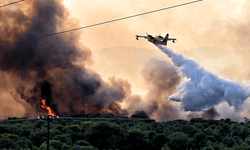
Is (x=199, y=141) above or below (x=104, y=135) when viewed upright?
below

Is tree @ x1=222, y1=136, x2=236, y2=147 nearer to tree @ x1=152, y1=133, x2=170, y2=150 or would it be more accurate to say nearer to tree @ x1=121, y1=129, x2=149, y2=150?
tree @ x1=152, y1=133, x2=170, y2=150

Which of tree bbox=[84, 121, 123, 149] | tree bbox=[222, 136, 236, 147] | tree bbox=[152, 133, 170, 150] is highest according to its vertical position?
tree bbox=[84, 121, 123, 149]

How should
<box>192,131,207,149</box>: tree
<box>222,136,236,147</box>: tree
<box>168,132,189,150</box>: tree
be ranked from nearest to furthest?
<box>168,132,189,150</box>: tree
<box>192,131,207,149</box>: tree
<box>222,136,236,147</box>: tree

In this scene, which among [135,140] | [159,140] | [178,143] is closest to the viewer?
[178,143]

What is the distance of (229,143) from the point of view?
479 feet

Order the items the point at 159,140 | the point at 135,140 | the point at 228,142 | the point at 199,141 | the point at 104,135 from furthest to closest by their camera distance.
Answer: the point at 228,142
the point at 104,135
the point at 135,140
the point at 199,141
the point at 159,140

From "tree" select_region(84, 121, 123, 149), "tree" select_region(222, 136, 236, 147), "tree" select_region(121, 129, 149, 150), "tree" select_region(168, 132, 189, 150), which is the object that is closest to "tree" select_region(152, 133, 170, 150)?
"tree" select_region(168, 132, 189, 150)

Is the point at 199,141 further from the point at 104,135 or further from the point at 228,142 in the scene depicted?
the point at 104,135

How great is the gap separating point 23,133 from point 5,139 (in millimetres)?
36273

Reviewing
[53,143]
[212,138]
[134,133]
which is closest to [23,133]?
[53,143]

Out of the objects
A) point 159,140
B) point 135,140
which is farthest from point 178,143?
point 135,140

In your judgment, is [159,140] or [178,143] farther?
[159,140]

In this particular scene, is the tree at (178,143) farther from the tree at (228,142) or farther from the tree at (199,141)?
the tree at (228,142)

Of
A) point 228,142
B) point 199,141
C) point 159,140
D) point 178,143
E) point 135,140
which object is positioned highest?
point 135,140
